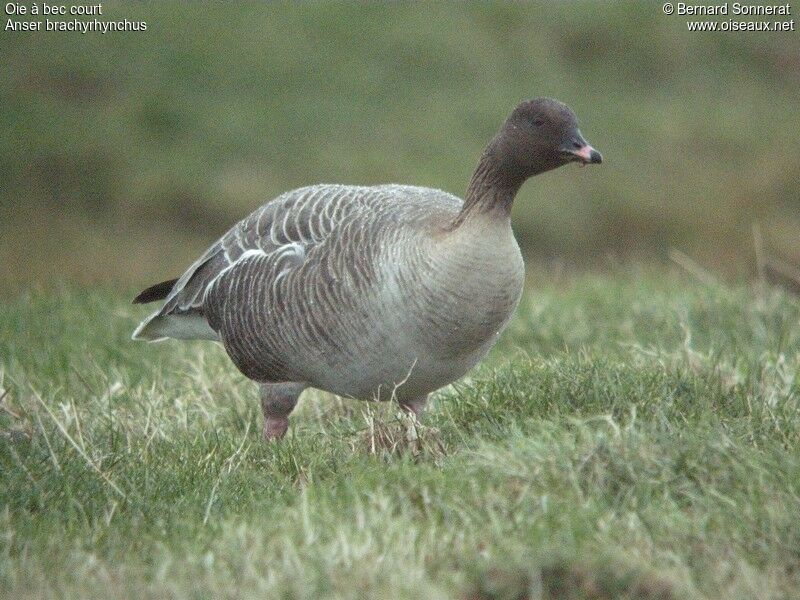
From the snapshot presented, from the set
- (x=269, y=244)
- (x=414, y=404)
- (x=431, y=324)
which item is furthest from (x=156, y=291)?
(x=431, y=324)

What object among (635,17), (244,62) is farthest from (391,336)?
(635,17)

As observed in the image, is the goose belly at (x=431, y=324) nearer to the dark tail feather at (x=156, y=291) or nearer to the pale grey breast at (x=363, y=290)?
the pale grey breast at (x=363, y=290)

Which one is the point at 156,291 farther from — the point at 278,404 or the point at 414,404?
the point at 414,404

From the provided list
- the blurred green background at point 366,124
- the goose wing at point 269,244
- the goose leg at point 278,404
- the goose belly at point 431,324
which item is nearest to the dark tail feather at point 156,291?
the goose wing at point 269,244

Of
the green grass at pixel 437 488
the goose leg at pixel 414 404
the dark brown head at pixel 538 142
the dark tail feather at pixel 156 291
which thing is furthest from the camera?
the dark tail feather at pixel 156 291

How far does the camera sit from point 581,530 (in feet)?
13.3

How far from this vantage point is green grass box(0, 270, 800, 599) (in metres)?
3.89

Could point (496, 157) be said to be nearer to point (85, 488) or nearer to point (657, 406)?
point (657, 406)

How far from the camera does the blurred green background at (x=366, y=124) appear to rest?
13.5 metres

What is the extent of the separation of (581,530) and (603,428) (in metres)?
0.76

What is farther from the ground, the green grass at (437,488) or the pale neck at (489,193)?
the pale neck at (489,193)

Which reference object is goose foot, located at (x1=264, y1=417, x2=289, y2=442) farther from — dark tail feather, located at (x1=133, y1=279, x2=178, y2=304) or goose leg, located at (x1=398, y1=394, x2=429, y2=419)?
dark tail feather, located at (x1=133, y1=279, x2=178, y2=304)

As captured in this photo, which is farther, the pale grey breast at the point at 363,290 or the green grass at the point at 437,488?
the pale grey breast at the point at 363,290

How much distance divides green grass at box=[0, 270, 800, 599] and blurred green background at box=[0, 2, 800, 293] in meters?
6.85
